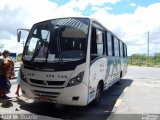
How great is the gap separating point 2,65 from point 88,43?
10.6ft

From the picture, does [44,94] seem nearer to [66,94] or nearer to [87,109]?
[66,94]

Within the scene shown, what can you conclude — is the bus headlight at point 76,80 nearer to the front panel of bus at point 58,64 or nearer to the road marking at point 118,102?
the front panel of bus at point 58,64

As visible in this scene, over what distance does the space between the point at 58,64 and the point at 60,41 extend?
2.71ft

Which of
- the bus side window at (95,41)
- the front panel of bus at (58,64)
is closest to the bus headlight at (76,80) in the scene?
the front panel of bus at (58,64)

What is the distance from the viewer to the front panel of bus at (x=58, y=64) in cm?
809

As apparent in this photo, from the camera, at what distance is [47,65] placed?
8.28 meters

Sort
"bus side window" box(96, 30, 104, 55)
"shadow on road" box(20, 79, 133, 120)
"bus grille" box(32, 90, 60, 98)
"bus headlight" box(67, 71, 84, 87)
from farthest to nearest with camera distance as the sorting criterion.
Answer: "bus side window" box(96, 30, 104, 55) < "shadow on road" box(20, 79, 133, 120) < "bus grille" box(32, 90, 60, 98) < "bus headlight" box(67, 71, 84, 87)

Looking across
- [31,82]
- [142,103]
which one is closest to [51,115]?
[31,82]

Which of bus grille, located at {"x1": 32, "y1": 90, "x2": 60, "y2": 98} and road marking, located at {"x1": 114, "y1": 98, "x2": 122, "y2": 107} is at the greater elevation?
bus grille, located at {"x1": 32, "y1": 90, "x2": 60, "y2": 98}

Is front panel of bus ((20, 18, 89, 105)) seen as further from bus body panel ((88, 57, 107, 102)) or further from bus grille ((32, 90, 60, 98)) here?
bus body panel ((88, 57, 107, 102))

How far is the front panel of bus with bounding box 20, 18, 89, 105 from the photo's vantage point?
8.09 meters

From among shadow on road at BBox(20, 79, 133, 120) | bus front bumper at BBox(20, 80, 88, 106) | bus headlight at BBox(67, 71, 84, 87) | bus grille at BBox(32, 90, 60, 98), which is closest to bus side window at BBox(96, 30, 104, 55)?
bus headlight at BBox(67, 71, 84, 87)

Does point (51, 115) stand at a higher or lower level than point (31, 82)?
lower

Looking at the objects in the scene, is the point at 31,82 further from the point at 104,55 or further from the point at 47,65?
the point at 104,55
